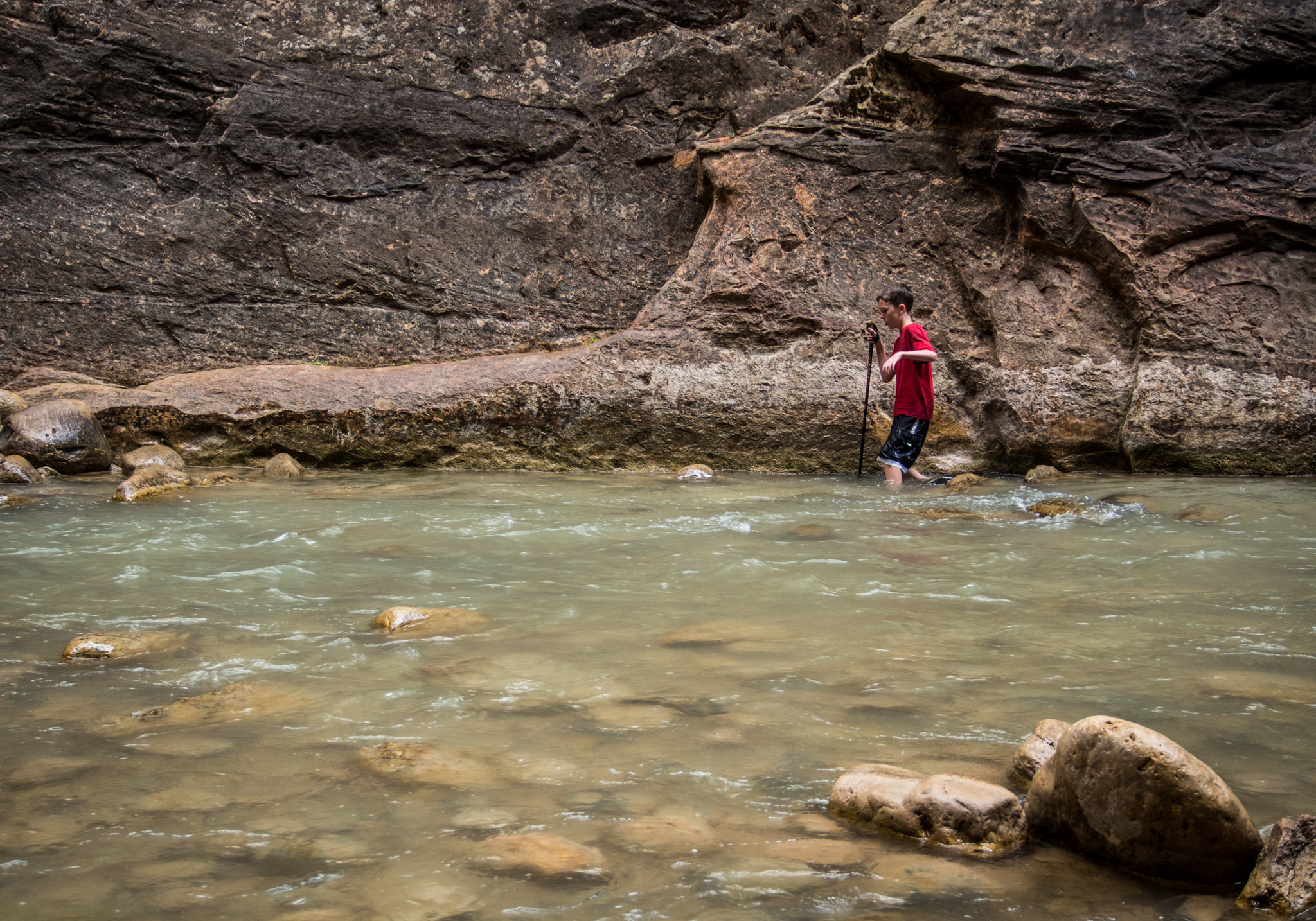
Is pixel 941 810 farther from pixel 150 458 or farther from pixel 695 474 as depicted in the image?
pixel 150 458

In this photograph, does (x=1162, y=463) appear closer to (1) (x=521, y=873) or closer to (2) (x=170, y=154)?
(1) (x=521, y=873)

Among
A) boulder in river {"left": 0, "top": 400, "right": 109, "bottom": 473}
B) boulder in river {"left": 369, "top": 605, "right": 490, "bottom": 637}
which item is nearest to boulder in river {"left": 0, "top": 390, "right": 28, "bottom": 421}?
boulder in river {"left": 0, "top": 400, "right": 109, "bottom": 473}

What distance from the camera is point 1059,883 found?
150cm

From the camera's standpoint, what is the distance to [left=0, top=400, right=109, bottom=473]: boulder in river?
7.01m

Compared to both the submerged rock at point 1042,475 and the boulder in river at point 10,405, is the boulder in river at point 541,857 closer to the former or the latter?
the submerged rock at point 1042,475

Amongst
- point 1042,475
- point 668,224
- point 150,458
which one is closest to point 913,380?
point 1042,475

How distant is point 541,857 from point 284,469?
20.7 feet

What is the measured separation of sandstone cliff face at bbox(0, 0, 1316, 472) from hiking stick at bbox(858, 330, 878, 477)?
0.47 feet

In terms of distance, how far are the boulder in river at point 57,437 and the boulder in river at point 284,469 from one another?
1348 millimetres

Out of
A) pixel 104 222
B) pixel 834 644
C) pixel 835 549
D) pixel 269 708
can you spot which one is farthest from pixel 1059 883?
pixel 104 222

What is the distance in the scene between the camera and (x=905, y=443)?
6.88 metres

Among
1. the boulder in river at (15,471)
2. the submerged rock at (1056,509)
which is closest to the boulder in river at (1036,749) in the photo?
the submerged rock at (1056,509)

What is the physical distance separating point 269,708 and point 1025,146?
7234 mm

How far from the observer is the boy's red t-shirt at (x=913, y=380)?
22.3ft
